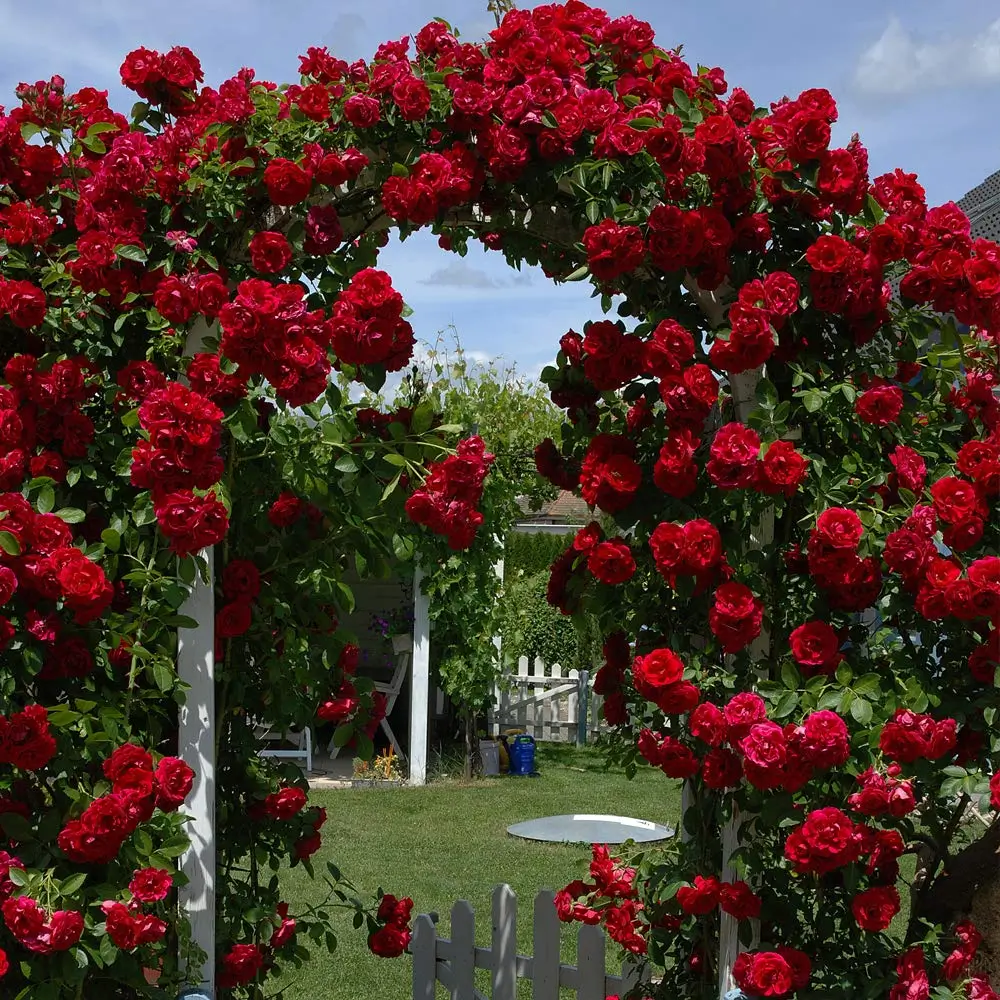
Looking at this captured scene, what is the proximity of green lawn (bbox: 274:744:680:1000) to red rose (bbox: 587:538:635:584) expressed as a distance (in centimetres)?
268

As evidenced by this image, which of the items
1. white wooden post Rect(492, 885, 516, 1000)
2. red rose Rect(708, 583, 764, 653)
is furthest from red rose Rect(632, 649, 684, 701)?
white wooden post Rect(492, 885, 516, 1000)

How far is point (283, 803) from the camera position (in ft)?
10.2

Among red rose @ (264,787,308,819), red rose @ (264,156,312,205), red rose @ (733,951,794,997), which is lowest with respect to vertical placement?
red rose @ (733,951,794,997)

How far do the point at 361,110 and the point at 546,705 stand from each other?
8.82m

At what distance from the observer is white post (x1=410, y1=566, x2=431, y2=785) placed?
29.4 ft

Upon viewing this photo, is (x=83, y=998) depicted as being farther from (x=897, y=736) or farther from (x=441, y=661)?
(x=441, y=661)

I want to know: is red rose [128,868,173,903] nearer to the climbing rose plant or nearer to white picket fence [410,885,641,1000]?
the climbing rose plant

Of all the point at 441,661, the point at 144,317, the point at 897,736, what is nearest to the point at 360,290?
the point at 144,317

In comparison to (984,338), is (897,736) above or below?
below

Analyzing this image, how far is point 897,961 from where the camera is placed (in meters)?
2.58

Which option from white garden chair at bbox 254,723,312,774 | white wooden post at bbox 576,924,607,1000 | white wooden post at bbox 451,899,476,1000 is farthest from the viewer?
white garden chair at bbox 254,723,312,774

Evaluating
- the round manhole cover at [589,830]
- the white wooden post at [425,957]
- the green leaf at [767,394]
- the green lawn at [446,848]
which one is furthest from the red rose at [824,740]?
the round manhole cover at [589,830]

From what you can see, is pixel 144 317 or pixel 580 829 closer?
pixel 144 317

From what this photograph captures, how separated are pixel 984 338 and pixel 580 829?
4499 millimetres
